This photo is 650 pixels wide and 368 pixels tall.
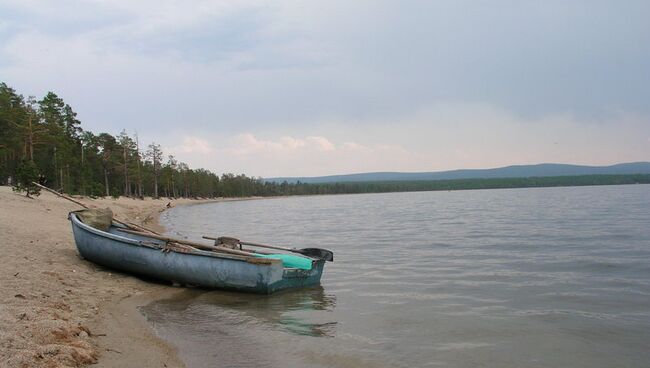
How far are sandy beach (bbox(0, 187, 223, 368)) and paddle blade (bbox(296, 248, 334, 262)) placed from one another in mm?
3749

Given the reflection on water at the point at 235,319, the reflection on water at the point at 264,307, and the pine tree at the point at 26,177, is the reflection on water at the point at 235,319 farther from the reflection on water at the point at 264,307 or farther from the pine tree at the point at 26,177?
the pine tree at the point at 26,177

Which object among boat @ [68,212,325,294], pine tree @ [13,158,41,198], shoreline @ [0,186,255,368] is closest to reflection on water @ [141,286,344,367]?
boat @ [68,212,325,294]

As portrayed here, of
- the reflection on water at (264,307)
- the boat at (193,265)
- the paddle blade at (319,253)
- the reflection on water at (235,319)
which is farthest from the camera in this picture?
the paddle blade at (319,253)

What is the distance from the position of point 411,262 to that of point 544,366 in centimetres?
987

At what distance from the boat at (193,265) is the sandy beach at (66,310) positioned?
38cm

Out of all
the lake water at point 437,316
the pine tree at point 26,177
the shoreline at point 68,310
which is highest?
the pine tree at point 26,177

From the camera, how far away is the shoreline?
5.45 metres

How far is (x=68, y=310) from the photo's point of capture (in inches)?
305

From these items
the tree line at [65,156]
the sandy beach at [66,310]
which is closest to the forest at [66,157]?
the tree line at [65,156]

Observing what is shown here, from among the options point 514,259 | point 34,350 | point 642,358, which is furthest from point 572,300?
point 34,350

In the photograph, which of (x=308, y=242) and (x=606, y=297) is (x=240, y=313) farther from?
(x=308, y=242)

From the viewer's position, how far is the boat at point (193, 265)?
1116 centimetres

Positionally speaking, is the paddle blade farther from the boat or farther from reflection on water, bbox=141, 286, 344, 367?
reflection on water, bbox=141, 286, 344, 367

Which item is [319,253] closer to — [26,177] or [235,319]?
[235,319]
